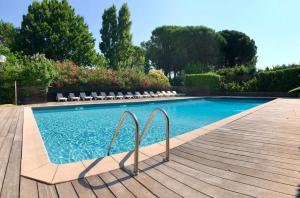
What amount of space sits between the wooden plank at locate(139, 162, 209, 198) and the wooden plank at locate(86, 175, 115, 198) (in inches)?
24.2

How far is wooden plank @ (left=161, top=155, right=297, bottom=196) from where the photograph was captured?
249cm

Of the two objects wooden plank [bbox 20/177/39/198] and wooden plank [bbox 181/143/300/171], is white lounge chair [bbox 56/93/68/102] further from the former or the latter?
wooden plank [bbox 20/177/39/198]

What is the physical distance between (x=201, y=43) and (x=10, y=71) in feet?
107

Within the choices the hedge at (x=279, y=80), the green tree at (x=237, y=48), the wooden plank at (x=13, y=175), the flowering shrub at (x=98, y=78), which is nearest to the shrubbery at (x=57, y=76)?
the flowering shrub at (x=98, y=78)

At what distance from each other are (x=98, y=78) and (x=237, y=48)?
32.9 m

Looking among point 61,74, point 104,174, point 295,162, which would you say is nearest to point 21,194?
point 104,174

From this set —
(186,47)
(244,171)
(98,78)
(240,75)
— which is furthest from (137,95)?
(186,47)

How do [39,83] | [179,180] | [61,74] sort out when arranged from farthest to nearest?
[61,74] → [39,83] → [179,180]

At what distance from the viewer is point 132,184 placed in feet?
8.53

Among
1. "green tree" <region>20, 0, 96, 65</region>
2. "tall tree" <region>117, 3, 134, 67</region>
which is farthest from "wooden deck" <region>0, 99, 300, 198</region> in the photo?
"tall tree" <region>117, 3, 134, 67</region>

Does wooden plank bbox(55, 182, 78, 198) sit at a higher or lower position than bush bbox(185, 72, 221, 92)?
lower

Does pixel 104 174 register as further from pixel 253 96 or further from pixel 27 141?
pixel 253 96

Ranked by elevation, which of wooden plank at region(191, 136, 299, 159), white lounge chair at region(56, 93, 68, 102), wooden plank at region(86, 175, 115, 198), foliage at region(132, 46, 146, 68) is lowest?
wooden plank at region(86, 175, 115, 198)

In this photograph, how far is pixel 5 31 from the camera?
34.7m
